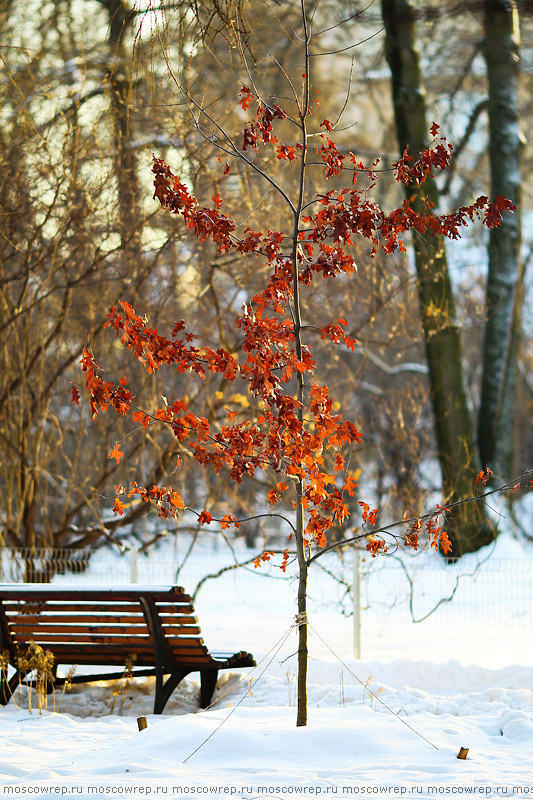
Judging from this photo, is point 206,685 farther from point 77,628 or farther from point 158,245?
point 158,245

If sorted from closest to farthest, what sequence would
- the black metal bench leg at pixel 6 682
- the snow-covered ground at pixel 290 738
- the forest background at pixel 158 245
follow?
the snow-covered ground at pixel 290 738 → the black metal bench leg at pixel 6 682 → the forest background at pixel 158 245

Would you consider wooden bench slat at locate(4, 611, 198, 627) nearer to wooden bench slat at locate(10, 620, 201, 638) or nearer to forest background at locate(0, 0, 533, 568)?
wooden bench slat at locate(10, 620, 201, 638)

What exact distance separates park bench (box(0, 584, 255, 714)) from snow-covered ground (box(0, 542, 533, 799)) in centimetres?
24

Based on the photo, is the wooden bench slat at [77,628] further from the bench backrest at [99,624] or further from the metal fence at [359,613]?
the metal fence at [359,613]

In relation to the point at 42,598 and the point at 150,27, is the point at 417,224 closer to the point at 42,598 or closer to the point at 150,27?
the point at 150,27

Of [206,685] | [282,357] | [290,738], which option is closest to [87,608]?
[206,685]

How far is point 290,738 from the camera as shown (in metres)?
4.22

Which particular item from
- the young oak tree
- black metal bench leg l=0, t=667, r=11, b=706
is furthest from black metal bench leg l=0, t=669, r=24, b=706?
the young oak tree

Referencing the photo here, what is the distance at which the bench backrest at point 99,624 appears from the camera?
5.62m

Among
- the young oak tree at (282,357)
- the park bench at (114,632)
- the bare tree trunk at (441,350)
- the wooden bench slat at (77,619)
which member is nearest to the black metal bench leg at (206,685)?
the park bench at (114,632)

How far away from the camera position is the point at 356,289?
1045cm

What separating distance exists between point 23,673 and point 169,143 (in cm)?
550

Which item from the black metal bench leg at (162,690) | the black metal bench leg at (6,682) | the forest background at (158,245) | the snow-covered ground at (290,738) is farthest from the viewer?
the forest background at (158,245)

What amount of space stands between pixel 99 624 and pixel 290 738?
2.06 meters
